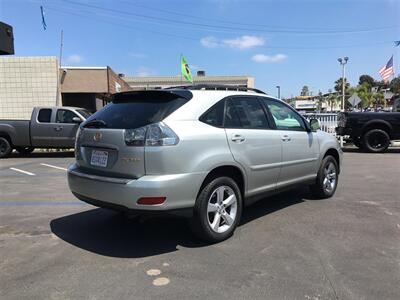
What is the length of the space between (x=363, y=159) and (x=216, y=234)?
9685 millimetres

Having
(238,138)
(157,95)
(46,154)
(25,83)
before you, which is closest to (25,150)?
(46,154)

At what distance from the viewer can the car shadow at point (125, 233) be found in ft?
15.3

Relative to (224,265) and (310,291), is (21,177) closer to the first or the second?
(224,265)

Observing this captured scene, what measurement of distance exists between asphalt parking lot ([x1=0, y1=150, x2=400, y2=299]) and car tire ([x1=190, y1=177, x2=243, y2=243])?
0.15 meters

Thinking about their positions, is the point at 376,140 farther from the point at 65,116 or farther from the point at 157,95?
the point at 157,95

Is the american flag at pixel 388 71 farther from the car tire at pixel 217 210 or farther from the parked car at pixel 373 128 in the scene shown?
the car tire at pixel 217 210

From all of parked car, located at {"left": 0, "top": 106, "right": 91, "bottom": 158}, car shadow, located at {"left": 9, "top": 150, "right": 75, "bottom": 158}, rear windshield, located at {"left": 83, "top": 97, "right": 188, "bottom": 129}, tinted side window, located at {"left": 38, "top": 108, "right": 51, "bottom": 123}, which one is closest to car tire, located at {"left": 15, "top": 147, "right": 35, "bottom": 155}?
car shadow, located at {"left": 9, "top": 150, "right": 75, "bottom": 158}

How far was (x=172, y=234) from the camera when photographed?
16.9ft

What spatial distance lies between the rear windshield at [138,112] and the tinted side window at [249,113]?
878 millimetres

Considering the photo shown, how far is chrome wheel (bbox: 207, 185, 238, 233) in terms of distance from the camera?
4793 millimetres

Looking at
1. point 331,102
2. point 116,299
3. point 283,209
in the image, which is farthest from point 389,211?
point 331,102

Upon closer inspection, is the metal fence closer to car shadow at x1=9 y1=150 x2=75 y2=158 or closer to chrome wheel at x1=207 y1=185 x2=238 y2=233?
car shadow at x1=9 y1=150 x2=75 y2=158

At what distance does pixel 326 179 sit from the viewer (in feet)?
23.3

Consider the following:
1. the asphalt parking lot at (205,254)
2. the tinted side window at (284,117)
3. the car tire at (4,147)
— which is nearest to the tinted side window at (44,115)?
the car tire at (4,147)
